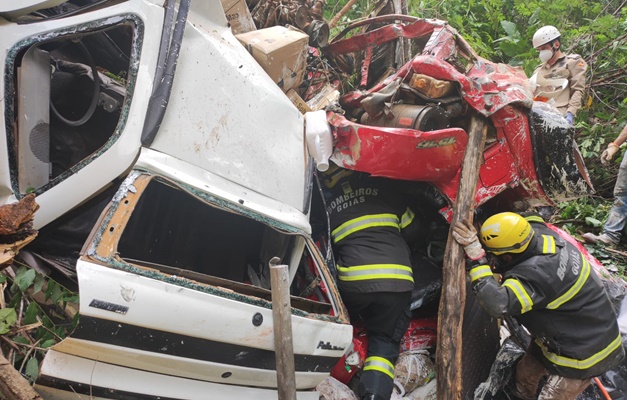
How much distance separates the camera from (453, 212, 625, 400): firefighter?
298 centimetres

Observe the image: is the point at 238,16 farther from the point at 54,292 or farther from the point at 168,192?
the point at 54,292

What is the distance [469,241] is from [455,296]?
34 cm

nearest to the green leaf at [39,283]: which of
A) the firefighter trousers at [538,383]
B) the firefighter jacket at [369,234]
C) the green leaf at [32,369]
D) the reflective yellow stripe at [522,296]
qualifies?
the green leaf at [32,369]

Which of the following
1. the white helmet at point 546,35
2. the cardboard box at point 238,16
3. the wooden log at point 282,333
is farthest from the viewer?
the white helmet at point 546,35

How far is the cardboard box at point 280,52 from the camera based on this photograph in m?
3.49

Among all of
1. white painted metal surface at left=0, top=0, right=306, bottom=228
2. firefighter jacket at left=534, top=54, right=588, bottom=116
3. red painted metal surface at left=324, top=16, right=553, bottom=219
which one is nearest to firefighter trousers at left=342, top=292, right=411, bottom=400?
red painted metal surface at left=324, top=16, right=553, bottom=219

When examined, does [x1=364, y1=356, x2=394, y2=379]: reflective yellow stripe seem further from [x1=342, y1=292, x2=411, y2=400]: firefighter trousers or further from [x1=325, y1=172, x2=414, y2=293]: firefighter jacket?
[x1=325, y1=172, x2=414, y2=293]: firefighter jacket

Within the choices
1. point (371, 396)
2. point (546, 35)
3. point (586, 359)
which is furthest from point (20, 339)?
point (546, 35)

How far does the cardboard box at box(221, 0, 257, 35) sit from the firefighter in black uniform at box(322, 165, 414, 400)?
1.51 m

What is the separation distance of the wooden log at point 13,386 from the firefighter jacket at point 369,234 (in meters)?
1.83

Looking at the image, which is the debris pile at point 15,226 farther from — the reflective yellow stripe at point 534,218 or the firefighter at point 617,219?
the firefighter at point 617,219

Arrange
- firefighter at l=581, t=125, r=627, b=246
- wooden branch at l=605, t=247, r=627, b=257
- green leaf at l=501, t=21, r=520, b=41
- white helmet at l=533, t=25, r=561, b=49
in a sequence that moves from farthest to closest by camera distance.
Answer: green leaf at l=501, t=21, r=520, b=41, white helmet at l=533, t=25, r=561, b=49, firefighter at l=581, t=125, r=627, b=246, wooden branch at l=605, t=247, r=627, b=257

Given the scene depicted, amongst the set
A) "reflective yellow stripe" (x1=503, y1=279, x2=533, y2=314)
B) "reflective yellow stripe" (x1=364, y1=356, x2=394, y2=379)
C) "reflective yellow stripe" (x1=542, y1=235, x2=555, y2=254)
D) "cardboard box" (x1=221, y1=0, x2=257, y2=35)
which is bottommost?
"reflective yellow stripe" (x1=364, y1=356, x2=394, y2=379)

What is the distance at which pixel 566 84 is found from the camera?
224 inches
